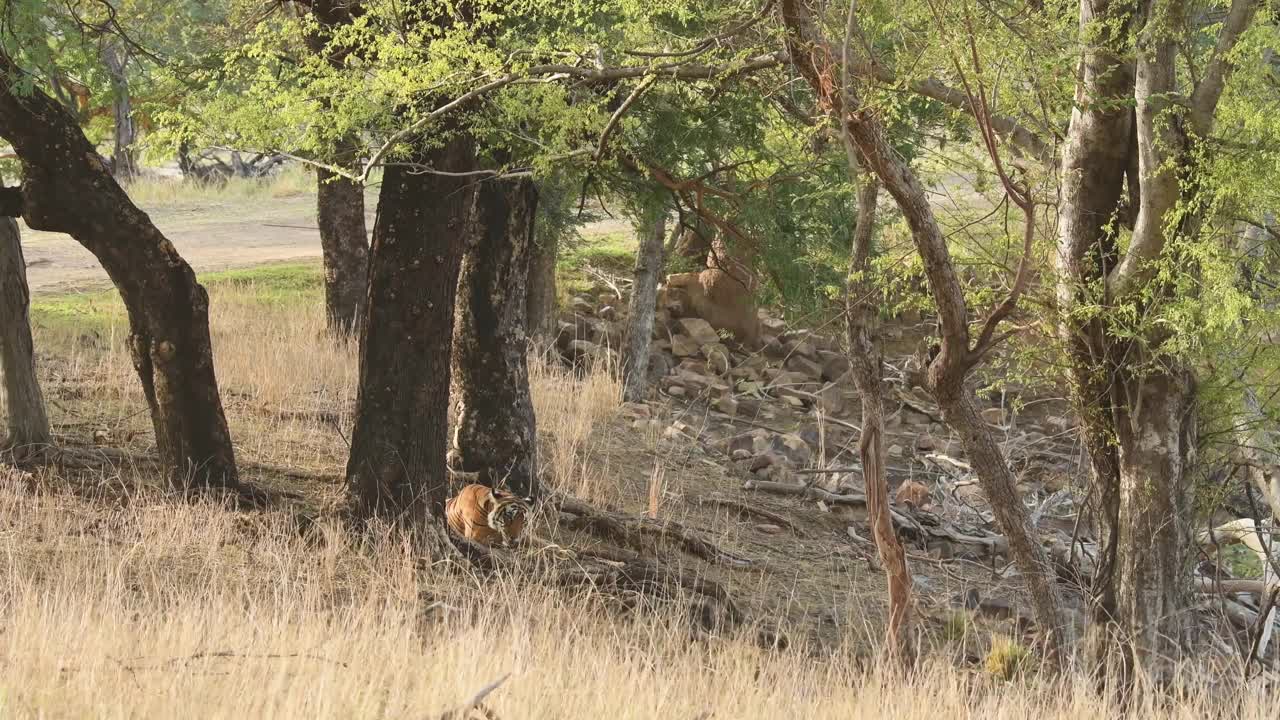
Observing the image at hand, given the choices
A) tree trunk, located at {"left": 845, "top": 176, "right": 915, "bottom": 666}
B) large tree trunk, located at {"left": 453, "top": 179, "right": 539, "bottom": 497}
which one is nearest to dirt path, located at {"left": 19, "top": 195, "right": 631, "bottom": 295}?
large tree trunk, located at {"left": 453, "top": 179, "right": 539, "bottom": 497}

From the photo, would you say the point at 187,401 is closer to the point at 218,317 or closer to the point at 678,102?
the point at 678,102

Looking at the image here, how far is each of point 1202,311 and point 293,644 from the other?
195 inches

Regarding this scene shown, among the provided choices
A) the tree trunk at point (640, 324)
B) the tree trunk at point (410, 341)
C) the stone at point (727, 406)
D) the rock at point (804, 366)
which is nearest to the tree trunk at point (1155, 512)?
the tree trunk at point (410, 341)

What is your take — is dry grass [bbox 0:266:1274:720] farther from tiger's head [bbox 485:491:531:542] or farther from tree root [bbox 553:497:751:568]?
tree root [bbox 553:497:751:568]

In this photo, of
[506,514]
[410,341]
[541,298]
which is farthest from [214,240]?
[410,341]

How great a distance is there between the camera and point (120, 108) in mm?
22000

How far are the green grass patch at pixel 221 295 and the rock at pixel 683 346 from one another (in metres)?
5.28

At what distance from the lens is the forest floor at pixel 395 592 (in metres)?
5.49

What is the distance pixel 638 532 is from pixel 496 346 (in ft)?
6.17

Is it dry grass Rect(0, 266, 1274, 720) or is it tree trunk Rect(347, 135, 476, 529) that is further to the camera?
tree trunk Rect(347, 135, 476, 529)

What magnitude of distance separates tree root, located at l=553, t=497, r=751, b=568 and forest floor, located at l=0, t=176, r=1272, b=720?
74mm

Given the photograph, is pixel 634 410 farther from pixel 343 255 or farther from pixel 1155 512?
pixel 1155 512

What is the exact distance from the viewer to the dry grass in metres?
5.22

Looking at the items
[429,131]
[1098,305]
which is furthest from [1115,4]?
[429,131]
